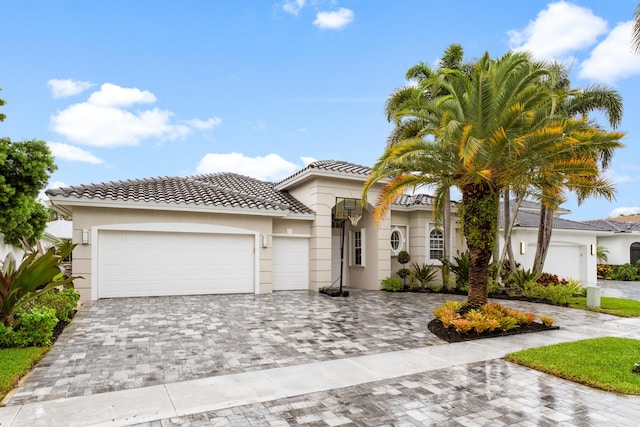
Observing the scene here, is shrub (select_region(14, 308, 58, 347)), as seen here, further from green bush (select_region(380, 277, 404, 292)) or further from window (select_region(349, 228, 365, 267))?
window (select_region(349, 228, 365, 267))

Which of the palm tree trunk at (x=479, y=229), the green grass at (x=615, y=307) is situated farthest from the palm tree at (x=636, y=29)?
the green grass at (x=615, y=307)

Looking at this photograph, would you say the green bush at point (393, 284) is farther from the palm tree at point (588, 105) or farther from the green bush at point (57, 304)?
the green bush at point (57, 304)

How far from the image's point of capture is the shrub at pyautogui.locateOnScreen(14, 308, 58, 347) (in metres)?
6.76

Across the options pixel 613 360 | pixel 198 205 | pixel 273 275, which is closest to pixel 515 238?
pixel 273 275

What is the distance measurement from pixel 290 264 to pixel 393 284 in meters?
4.28

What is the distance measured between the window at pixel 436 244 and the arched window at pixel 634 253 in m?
20.4

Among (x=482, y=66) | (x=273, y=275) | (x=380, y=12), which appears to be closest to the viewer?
(x=482, y=66)

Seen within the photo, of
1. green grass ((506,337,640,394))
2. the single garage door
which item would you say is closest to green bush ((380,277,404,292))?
the single garage door

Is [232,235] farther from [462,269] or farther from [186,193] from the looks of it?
[462,269]

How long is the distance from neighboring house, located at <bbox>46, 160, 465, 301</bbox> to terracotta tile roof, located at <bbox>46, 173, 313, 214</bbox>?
4 centimetres

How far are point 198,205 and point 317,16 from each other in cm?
798

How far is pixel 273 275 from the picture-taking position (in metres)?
15.3

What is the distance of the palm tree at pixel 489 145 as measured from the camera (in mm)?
8461

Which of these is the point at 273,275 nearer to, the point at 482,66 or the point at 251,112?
the point at 251,112
